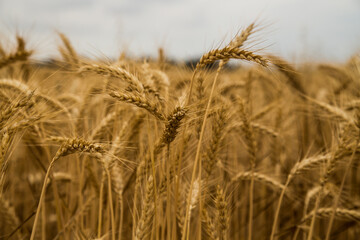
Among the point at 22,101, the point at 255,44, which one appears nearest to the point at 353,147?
the point at 255,44

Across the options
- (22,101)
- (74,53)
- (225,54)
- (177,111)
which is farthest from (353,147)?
(74,53)

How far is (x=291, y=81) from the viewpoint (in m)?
2.96

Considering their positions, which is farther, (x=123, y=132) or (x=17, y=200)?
(x=17, y=200)

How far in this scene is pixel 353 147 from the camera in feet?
4.66

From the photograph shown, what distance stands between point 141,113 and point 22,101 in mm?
529

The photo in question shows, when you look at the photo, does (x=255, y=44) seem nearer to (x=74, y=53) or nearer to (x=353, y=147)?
(x=353, y=147)

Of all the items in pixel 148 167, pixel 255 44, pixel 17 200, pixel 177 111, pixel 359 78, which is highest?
pixel 255 44

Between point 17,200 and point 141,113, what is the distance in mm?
1788

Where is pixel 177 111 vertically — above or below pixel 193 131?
above

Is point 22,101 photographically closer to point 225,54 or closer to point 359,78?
point 225,54

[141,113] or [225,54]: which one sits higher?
[225,54]

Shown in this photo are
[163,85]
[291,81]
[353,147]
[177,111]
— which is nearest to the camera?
[177,111]

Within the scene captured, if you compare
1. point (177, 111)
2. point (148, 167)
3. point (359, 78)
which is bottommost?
point (148, 167)

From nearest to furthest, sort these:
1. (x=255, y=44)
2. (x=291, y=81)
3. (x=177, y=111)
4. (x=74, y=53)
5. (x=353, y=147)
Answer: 1. (x=177, y=111)
2. (x=255, y=44)
3. (x=353, y=147)
4. (x=74, y=53)
5. (x=291, y=81)
